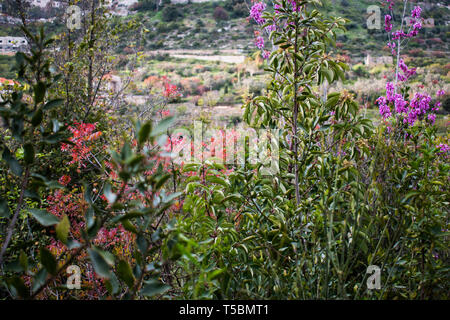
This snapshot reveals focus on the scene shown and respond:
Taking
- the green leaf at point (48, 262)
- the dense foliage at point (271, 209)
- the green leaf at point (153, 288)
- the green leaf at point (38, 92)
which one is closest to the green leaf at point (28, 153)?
the dense foliage at point (271, 209)

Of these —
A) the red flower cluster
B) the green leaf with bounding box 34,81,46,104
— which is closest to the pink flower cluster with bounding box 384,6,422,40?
the red flower cluster

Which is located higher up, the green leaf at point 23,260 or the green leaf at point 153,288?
the green leaf at point 23,260

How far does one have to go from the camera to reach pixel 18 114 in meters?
0.65

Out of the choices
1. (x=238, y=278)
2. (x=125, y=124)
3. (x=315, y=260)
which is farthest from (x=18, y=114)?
(x=125, y=124)

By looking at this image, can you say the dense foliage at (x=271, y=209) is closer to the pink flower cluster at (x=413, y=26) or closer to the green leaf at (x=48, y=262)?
the green leaf at (x=48, y=262)

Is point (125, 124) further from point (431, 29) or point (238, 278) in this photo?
point (431, 29)

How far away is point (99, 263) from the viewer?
58cm

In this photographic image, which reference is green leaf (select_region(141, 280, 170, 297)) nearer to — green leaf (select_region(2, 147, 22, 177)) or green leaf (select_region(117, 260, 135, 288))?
green leaf (select_region(117, 260, 135, 288))

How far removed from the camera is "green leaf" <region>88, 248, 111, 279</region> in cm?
58

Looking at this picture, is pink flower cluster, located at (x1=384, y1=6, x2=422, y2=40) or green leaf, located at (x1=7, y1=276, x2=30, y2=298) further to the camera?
pink flower cluster, located at (x1=384, y1=6, x2=422, y2=40)

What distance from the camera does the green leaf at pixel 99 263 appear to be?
58 centimetres

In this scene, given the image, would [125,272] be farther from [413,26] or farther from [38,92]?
[413,26]

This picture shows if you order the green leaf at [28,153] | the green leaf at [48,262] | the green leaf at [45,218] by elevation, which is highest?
the green leaf at [28,153]

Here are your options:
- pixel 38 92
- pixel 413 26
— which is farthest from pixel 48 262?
pixel 413 26
